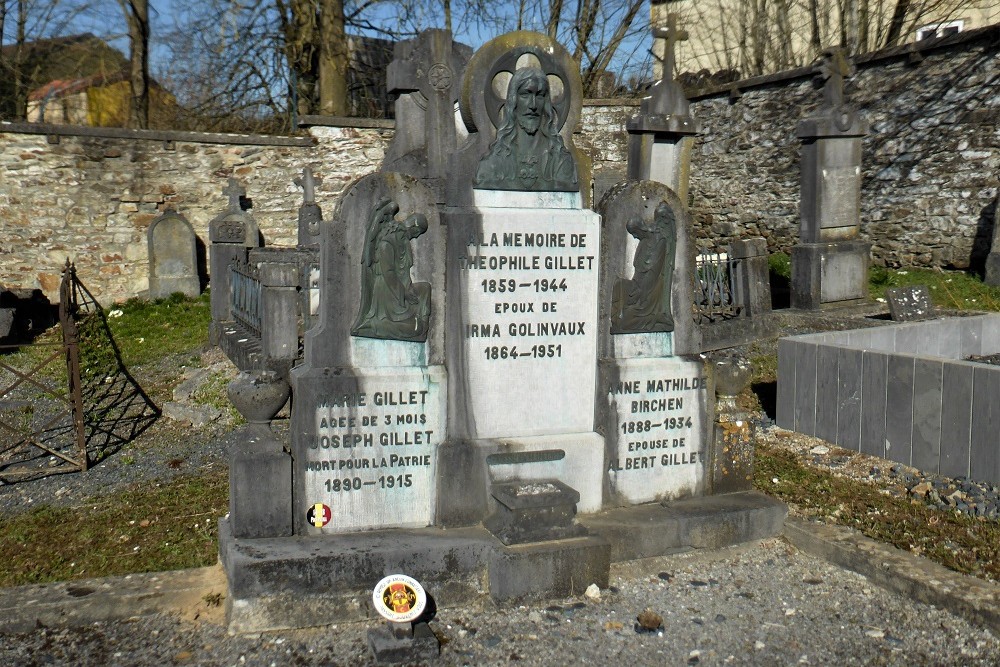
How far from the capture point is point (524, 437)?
5043 millimetres

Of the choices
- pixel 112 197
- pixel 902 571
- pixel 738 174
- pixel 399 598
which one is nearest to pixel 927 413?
pixel 902 571

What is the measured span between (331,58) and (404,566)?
54.6 feet

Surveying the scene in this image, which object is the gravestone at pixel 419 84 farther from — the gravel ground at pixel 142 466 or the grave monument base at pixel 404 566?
the grave monument base at pixel 404 566

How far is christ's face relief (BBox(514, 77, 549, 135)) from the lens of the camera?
488 cm

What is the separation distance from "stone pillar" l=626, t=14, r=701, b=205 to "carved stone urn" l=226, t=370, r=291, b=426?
28.6 feet

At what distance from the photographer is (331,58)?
765 inches

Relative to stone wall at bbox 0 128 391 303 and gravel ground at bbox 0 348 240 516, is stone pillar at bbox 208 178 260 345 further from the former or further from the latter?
stone wall at bbox 0 128 391 303

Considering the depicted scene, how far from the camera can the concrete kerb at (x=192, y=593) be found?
13.9ft

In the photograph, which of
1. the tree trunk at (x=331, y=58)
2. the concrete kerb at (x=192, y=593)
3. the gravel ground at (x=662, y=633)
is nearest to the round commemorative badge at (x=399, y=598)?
the gravel ground at (x=662, y=633)

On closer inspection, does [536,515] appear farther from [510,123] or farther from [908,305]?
[908,305]

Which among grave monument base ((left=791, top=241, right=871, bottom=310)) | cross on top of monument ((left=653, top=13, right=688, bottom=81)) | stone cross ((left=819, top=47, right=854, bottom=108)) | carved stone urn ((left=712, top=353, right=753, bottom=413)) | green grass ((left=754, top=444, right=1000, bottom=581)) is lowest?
green grass ((left=754, top=444, right=1000, bottom=581))

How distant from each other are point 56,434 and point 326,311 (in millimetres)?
4682

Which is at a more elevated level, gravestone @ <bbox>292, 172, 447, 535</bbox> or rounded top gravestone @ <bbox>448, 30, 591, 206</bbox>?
rounded top gravestone @ <bbox>448, 30, 591, 206</bbox>

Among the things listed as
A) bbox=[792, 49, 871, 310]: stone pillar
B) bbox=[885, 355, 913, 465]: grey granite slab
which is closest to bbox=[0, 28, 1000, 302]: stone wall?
bbox=[792, 49, 871, 310]: stone pillar
